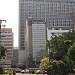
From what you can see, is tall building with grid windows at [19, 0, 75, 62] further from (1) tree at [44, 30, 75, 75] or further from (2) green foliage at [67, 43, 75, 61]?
(2) green foliage at [67, 43, 75, 61]

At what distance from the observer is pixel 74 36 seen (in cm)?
5431

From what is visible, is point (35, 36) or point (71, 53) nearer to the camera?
point (71, 53)

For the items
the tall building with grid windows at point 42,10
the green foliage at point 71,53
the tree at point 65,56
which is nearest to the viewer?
the green foliage at point 71,53

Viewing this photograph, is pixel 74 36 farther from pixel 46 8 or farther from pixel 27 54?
pixel 46 8

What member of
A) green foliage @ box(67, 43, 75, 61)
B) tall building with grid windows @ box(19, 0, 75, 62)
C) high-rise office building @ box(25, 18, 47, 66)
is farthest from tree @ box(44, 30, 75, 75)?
tall building with grid windows @ box(19, 0, 75, 62)

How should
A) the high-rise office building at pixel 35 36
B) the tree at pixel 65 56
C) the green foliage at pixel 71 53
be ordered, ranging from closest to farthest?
the green foliage at pixel 71 53 → the tree at pixel 65 56 → the high-rise office building at pixel 35 36

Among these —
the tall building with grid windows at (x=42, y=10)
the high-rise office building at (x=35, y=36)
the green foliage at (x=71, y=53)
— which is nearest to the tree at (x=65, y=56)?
the green foliage at (x=71, y=53)

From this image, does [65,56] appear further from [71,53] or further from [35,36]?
[35,36]

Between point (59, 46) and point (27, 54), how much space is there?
313ft

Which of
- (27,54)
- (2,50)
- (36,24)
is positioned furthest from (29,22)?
(2,50)

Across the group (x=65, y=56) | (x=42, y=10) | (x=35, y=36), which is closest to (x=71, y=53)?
(x=65, y=56)

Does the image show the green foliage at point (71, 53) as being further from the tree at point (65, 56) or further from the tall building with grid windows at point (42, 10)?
the tall building with grid windows at point (42, 10)

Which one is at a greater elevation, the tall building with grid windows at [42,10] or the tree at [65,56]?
the tall building with grid windows at [42,10]

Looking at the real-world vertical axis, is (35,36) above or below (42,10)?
below
